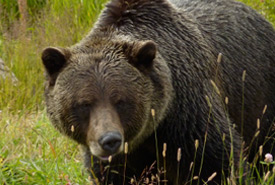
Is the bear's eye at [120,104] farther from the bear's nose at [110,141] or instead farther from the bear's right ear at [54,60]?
the bear's right ear at [54,60]

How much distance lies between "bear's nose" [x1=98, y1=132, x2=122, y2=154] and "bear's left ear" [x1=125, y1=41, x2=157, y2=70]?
2.42 feet

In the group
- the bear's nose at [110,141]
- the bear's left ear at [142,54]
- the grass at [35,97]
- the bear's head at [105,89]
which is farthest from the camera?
the grass at [35,97]

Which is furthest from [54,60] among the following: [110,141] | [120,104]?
[110,141]

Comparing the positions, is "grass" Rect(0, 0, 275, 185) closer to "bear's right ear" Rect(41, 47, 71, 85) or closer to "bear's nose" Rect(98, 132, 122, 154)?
"bear's nose" Rect(98, 132, 122, 154)

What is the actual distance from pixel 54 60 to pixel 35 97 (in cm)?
361

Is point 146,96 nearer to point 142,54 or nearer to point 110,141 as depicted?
point 142,54

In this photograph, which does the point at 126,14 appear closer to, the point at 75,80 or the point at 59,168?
the point at 75,80

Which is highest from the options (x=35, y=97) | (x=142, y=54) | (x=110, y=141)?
(x=142, y=54)

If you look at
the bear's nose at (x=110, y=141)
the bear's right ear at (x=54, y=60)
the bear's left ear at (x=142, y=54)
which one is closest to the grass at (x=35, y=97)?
the bear's nose at (x=110, y=141)

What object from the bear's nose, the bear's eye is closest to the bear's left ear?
the bear's eye

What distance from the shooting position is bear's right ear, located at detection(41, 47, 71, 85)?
4.61 meters

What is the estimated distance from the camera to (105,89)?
443 centimetres

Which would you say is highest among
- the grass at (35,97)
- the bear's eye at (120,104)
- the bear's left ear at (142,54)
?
the bear's left ear at (142,54)

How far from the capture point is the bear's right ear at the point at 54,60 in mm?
4613
